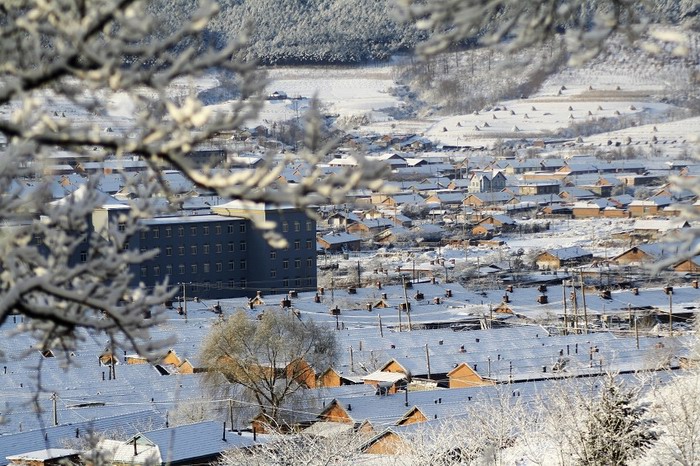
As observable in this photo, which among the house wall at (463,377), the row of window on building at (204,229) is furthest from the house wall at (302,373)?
the row of window on building at (204,229)

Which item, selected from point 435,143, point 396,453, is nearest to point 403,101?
point 435,143

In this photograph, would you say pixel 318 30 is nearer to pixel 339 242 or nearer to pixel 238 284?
pixel 339 242

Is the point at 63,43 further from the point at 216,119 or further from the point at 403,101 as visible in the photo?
the point at 403,101

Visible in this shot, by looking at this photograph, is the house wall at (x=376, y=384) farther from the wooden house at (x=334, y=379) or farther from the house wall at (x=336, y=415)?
the house wall at (x=336, y=415)

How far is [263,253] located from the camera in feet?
59.0

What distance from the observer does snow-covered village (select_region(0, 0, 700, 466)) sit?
3.67 feet

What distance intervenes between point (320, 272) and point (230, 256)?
1.85 metres

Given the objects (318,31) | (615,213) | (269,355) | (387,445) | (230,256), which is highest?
(318,31)

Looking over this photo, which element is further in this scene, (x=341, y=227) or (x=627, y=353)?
(x=341, y=227)

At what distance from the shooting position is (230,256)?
59.2ft

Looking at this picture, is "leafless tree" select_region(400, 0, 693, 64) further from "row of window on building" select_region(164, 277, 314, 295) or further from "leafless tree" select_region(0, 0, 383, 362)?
"row of window on building" select_region(164, 277, 314, 295)

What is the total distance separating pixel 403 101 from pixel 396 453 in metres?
41.9

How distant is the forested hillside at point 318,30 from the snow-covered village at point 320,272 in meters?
18.6

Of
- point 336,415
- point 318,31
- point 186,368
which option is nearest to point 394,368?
point 186,368
